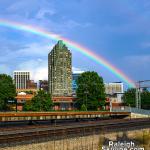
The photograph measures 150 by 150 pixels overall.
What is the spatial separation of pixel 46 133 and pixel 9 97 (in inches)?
3625

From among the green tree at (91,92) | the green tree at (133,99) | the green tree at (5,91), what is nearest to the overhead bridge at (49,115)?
the green tree at (91,92)

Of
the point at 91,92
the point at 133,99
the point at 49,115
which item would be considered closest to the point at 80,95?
the point at 91,92

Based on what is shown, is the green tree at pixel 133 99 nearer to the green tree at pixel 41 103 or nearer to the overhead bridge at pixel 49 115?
the green tree at pixel 41 103

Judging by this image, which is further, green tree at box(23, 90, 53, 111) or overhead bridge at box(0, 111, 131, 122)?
green tree at box(23, 90, 53, 111)

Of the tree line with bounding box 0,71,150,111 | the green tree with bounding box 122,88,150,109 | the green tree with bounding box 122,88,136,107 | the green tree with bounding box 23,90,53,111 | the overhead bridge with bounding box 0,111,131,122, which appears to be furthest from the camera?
the green tree with bounding box 122,88,150,109

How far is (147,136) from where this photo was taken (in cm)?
5803

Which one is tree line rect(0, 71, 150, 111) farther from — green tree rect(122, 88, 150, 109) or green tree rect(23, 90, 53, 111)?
green tree rect(122, 88, 150, 109)

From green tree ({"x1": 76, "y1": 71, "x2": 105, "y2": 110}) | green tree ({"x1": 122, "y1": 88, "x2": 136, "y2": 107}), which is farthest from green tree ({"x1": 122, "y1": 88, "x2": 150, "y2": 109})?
green tree ({"x1": 76, "y1": 71, "x2": 105, "y2": 110})

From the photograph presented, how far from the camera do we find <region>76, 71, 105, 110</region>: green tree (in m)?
138

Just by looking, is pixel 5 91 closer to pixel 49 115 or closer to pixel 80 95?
pixel 80 95

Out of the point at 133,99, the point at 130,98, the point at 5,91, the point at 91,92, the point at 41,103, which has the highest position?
the point at 5,91

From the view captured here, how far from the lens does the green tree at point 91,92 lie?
138 m

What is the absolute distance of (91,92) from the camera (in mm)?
139875

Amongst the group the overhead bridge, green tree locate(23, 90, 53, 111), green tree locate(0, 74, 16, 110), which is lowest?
the overhead bridge
